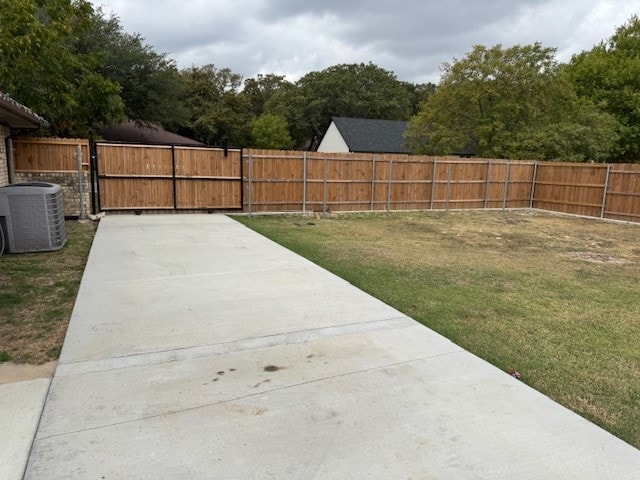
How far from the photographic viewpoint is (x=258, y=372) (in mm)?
3199

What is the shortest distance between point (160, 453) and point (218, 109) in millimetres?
34097

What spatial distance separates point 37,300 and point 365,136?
91.0 ft

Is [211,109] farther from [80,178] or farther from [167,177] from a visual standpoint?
[80,178]

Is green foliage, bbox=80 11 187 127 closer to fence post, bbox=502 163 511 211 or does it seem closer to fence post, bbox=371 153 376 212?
fence post, bbox=371 153 376 212

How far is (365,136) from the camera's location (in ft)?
101

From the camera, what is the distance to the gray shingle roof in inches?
1172

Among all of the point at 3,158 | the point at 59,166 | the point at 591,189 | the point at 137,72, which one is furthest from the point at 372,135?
the point at 3,158

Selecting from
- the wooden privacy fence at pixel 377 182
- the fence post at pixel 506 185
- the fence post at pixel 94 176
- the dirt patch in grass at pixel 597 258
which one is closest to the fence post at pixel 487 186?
the wooden privacy fence at pixel 377 182

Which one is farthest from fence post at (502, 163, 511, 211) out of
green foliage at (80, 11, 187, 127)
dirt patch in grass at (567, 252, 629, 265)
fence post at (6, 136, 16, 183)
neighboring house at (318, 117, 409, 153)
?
green foliage at (80, 11, 187, 127)

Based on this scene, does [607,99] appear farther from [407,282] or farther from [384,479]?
[384,479]

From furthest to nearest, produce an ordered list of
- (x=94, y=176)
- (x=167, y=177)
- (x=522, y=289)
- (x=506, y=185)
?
1. (x=506, y=185)
2. (x=167, y=177)
3. (x=94, y=176)
4. (x=522, y=289)

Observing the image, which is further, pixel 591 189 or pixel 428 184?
pixel 428 184

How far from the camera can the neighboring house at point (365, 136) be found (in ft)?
97.8

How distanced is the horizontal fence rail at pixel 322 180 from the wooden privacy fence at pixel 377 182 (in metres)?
0.03
